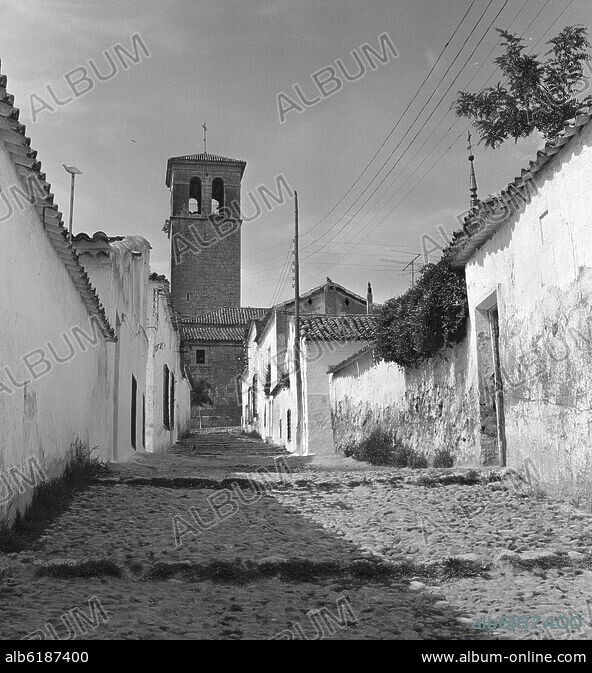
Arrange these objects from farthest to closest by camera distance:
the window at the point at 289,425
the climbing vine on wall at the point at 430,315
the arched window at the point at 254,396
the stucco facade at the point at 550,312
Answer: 1. the arched window at the point at 254,396
2. the window at the point at 289,425
3. the climbing vine on wall at the point at 430,315
4. the stucco facade at the point at 550,312

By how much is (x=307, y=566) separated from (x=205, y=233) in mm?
41383

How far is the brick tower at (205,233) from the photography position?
44.1 m

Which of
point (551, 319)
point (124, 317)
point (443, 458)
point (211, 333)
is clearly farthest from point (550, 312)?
point (211, 333)

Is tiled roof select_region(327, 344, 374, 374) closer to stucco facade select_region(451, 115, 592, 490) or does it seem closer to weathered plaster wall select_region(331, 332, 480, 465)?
weathered plaster wall select_region(331, 332, 480, 465)

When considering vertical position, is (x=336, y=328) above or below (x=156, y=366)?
above

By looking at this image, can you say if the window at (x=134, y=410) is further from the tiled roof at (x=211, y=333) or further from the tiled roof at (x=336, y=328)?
the tiled roof at (x=211, y=333)

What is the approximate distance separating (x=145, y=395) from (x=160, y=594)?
12.6 meters

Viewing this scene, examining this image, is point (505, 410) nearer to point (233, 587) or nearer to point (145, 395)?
point (233, 587)

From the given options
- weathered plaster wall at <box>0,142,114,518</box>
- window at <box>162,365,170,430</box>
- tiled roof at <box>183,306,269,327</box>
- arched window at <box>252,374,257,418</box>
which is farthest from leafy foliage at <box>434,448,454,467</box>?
tiled roof at <box>183,306,269,327</box>

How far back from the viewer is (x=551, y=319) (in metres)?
6.75

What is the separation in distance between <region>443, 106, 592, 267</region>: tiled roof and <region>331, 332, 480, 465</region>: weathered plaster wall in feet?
4.12

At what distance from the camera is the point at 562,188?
6426 mm

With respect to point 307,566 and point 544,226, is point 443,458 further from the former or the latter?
point 307,566

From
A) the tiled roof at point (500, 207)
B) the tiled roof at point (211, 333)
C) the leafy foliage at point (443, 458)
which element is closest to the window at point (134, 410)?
the leafy foliage at point (443, 458)
